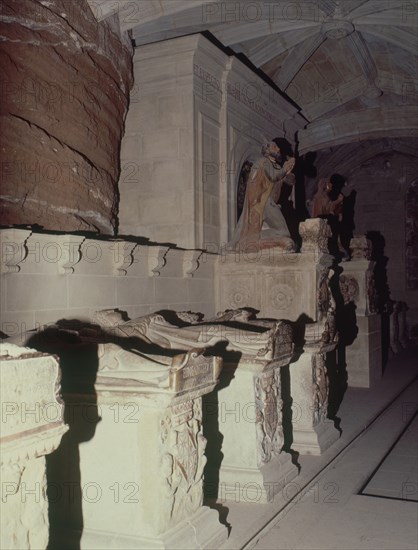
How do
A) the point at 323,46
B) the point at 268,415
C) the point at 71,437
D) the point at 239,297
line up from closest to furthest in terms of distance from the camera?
1. the point at 71,437
2. the point at 268,415
3. the point at 239,297
4. the point at 323,46

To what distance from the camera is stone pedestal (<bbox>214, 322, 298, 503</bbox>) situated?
14.0 feet

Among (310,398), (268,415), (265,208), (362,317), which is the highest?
(265,208)

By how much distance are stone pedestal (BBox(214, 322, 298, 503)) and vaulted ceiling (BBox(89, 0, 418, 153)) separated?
4.50m

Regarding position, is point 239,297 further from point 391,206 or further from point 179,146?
point 391,206

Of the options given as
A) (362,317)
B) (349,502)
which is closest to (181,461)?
(349,502)

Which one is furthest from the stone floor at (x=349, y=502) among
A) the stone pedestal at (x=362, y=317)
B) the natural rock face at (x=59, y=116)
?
the natural rock face at (x=59, y=116)

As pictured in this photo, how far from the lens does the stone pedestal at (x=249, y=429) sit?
4.27m

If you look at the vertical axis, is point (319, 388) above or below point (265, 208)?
below

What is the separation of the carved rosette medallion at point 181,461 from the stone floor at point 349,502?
18.5 inches

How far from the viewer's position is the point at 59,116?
5.75 meters

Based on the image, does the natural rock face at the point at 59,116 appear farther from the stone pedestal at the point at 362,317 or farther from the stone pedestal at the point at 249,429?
the stone pedestal at the point at 362,317

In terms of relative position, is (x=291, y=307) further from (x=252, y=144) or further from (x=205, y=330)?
(x=252, y=144)

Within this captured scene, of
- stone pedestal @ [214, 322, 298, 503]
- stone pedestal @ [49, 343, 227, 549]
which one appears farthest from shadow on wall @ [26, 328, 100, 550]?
stone pedestal @ [214, 322, 298, 503]

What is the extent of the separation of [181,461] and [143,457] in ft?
0.72
